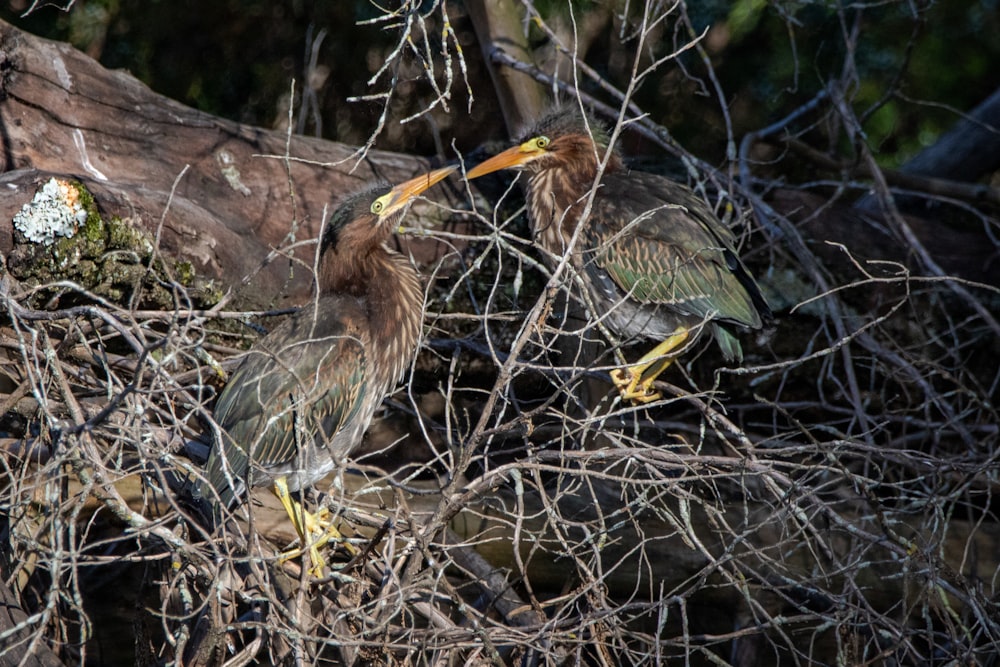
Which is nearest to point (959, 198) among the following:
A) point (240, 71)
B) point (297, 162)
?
point (297, 162)

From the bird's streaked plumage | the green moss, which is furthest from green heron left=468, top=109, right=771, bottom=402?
the green moss

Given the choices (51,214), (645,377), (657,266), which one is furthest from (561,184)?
(51,214)

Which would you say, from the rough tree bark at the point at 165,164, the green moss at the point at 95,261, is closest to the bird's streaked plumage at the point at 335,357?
the rough tree bark at the point at 165,164

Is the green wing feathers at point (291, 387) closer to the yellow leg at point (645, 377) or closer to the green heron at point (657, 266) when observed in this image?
the green heron at point (657, 266)

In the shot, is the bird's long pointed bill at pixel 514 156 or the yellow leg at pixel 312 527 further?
the bird's long pointed bill at pixel 514 156

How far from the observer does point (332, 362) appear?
3693 millimetres

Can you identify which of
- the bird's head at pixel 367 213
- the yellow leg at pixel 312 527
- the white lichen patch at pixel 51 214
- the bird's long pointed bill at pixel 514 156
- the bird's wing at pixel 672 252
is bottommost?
the yellow leg at pixel 312 527

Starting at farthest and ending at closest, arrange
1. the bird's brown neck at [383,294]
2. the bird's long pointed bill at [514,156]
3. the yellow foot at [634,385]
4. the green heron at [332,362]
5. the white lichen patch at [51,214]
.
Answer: the bird's long pointed bill at [514,156] < the yellow foot at [634,385] < the bird's brown neck at [383,294] < the white lichen patch at [51,214] < the green heron at [332,362]

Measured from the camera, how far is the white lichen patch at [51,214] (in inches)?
146

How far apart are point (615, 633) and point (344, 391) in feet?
4.36

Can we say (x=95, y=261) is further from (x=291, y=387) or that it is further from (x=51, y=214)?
(x=291, y=387)

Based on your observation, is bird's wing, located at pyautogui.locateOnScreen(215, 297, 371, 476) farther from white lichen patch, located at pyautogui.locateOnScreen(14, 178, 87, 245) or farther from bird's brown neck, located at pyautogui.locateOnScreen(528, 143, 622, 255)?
bird's brown neck, located at pyautogui.locateOnScreen(528, 143, 622, 255)

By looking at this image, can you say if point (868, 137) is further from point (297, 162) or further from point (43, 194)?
point (43, 194)

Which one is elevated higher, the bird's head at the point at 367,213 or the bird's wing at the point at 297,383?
the bird's head at the point at 367,213
